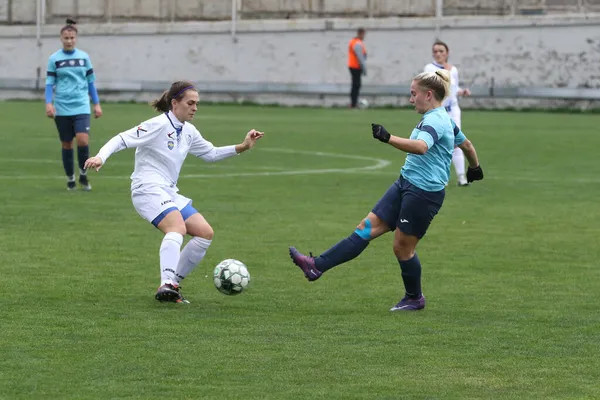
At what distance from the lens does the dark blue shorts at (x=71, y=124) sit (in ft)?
58.3

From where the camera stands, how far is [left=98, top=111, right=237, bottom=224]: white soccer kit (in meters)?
9.57

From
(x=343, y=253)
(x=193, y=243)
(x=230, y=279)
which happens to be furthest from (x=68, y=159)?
(x=343, y=253)

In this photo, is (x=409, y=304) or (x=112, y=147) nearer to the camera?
(x=112, y=147)

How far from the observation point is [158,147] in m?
9.67

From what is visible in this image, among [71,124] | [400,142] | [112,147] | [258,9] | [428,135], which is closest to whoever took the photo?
[400,142]

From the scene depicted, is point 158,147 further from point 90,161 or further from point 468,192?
point 468,192

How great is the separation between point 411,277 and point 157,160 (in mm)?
2053

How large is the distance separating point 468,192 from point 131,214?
5.31 meters

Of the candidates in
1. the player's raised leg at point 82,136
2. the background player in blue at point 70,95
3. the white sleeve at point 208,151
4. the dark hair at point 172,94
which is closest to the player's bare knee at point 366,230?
the white sleeve at point 208,151

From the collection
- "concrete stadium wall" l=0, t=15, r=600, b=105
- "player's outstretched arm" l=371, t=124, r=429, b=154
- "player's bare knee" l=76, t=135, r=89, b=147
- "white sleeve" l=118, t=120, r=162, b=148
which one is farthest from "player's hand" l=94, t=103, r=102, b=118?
"concrete stadium wall" l=0, t=15, r=600, b=105

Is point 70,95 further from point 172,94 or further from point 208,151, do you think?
point 172,94

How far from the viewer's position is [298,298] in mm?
9875

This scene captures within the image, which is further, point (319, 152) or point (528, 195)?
point (319, 152)

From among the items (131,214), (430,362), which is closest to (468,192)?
(131,214)
